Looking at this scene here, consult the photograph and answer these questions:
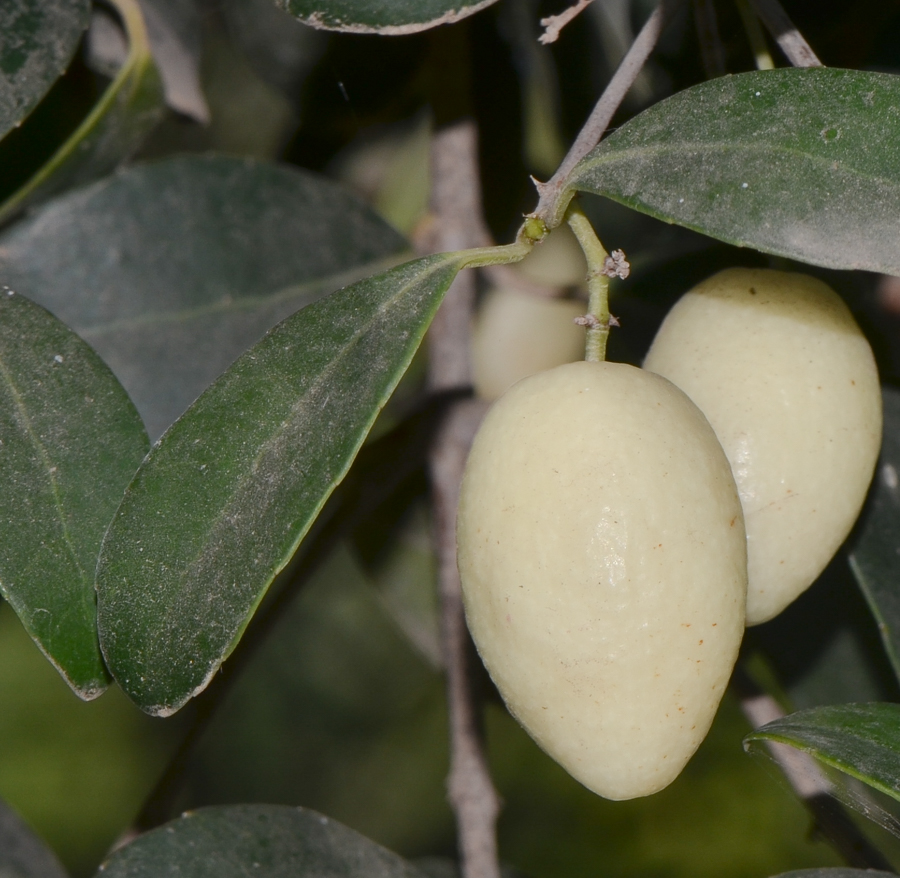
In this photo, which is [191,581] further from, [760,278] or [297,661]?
[297,661]

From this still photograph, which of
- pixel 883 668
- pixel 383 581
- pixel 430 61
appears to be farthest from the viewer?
pixel 383 581

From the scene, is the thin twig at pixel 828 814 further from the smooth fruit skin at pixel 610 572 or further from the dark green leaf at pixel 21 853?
the dark green leaf at pixel 21 853

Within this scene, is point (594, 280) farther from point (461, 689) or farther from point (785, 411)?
point (461, 689)

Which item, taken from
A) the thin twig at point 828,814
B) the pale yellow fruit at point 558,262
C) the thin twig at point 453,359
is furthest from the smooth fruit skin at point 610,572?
the pale yellow fruit at point 558,262

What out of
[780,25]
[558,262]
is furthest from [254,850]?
[558,262]

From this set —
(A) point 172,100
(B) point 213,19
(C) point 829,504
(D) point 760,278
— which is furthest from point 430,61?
(B) point 213,19

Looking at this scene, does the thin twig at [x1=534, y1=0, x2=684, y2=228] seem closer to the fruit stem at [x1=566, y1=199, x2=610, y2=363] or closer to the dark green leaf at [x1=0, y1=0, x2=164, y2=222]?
the fruit stem at [x1=566, y1=199, x2=610, y2=363]
